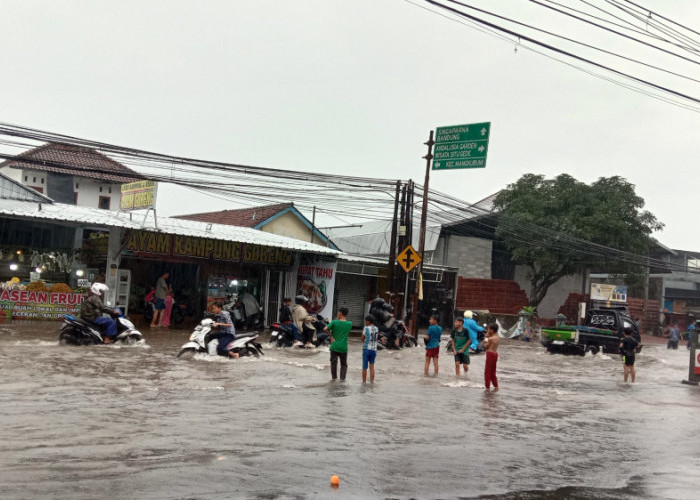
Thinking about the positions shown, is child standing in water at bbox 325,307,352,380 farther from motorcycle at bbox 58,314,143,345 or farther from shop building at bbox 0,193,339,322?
shop building at bbox 0,193,339,322

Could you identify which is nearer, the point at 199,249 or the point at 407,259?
the point at 407,259

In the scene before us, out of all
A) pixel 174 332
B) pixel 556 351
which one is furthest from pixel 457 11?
pixel 556 351

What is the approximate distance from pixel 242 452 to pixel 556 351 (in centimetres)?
2175

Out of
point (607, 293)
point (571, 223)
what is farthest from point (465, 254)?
point (607, 293)

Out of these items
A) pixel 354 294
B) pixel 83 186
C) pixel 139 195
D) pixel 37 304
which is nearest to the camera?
pixel 37 304

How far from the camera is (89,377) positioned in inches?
497

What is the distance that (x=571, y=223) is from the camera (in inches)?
1592

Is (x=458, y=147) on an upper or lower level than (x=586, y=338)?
upper

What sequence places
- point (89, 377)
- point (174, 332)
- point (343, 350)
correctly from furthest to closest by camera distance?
1. point (174, 332)
2. point (343, 350)
3. point (89, 377)

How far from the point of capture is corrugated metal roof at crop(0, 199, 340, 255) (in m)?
21.3

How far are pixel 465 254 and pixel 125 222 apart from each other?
80.3 feet

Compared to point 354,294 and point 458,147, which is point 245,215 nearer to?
point 354,294

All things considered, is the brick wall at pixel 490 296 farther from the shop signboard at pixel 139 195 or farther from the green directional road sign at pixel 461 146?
the shop signboard at pixel 139 195

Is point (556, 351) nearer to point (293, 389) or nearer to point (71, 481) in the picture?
point (293, 389)
